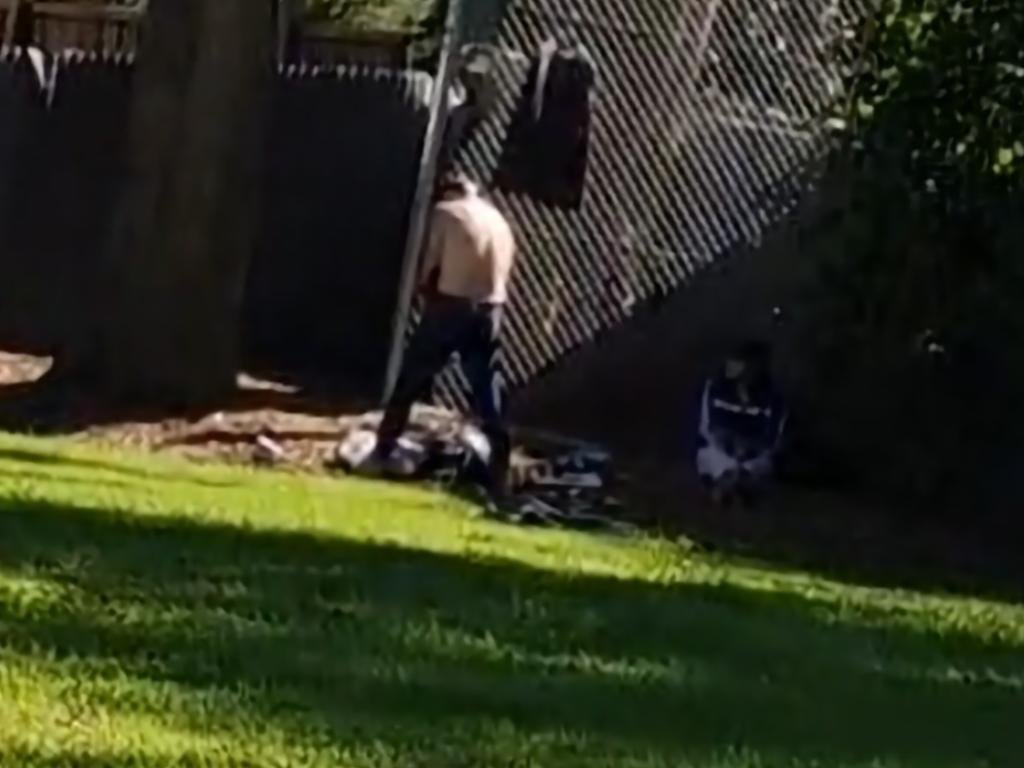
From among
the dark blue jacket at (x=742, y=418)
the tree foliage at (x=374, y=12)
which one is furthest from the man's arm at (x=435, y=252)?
the tree foliage at (x=374, y=12)

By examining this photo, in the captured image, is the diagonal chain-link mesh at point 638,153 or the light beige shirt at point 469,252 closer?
the light beige shirt at point 469,252

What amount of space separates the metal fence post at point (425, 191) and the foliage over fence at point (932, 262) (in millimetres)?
2019

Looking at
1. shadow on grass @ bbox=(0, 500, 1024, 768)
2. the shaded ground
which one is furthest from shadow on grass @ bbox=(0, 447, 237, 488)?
shadow on grass @ bbox=(0, 500, 1024, 768)

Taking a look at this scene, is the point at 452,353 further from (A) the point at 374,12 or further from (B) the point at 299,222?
(A) the point at 374,12

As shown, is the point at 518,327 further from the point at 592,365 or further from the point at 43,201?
the point at 43,201

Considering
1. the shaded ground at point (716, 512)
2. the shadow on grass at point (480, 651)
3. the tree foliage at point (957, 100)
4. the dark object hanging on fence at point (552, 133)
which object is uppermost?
the tree foliage at point (957, 100)

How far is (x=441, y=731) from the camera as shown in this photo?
641cm

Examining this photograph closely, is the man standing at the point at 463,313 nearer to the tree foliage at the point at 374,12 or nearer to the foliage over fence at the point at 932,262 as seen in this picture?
the foliage over fence at the point at 932,262

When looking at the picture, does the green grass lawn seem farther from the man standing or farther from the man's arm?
the man's arm

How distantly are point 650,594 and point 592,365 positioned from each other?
223 inches

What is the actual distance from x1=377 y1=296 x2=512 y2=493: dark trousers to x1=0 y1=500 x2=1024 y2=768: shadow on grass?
339 cm

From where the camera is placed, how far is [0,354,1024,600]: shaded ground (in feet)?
38.1

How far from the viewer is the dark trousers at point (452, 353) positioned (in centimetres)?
1288

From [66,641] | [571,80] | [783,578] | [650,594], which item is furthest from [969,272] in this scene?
[66,641]
